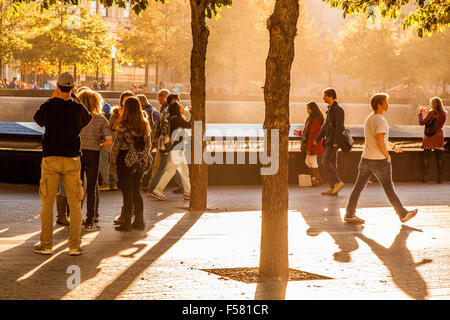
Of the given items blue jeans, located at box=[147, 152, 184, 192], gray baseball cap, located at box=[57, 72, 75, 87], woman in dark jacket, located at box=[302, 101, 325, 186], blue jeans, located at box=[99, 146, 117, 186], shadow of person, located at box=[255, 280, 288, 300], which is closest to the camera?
shadow of person, located at box=[255, 280, 288, 300]

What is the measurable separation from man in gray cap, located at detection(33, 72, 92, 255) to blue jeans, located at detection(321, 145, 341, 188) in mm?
6918

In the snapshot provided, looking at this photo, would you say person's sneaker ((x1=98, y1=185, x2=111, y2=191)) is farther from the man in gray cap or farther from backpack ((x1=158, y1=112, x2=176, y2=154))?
the man in gray cap

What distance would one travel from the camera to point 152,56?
64625 millimetres

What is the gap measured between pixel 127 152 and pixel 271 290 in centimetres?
374

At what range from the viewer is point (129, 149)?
983cm

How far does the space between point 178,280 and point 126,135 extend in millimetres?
3258

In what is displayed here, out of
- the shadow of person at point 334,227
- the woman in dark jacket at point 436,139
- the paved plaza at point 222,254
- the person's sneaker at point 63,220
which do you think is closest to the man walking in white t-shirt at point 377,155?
the paved plaza at point 222,254

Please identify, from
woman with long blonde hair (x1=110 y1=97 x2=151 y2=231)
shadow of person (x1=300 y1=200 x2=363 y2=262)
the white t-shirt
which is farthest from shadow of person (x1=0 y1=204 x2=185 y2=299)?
the white t-shirt

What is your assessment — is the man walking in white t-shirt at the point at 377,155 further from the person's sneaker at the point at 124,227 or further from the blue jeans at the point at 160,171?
the blue jeans at the point at 160,171

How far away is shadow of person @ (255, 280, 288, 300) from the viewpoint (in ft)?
20.7

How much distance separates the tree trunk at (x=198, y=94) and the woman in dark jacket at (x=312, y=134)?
3411mm

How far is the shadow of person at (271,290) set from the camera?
20.7 feet
